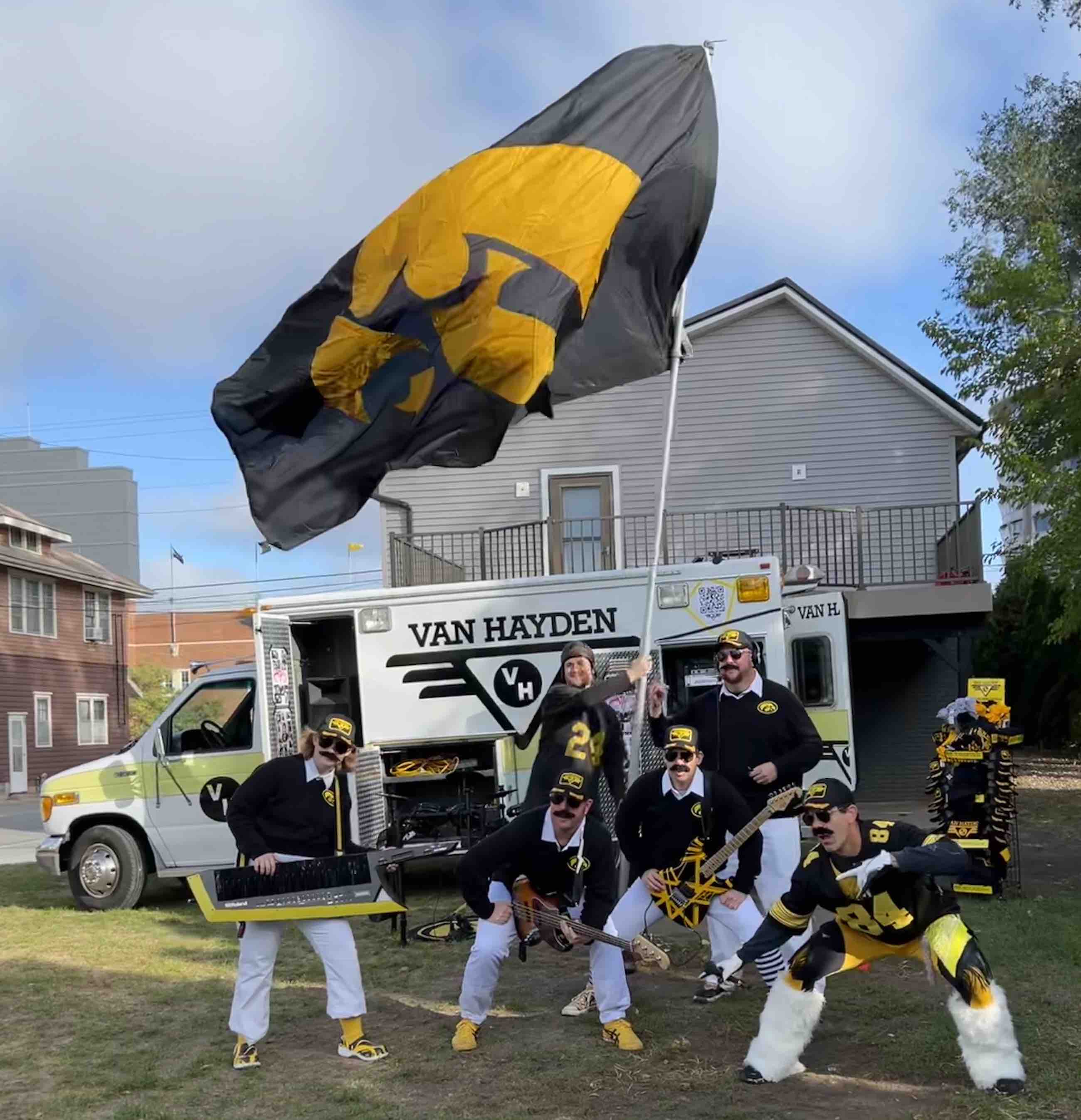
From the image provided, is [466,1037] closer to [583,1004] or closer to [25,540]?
[583,1004]

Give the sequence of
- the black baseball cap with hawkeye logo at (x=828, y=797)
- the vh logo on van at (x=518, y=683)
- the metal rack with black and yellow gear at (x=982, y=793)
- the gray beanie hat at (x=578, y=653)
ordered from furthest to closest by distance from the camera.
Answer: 1. the vh logo on van at (x=518, y=683)
2. the metal rack with black and yellow gear at (x=982, y=793)
3. the gray beanie hat at (x=578, y=653)
4. the black baseball cap with hawkeye logo at (x=828, y=797)

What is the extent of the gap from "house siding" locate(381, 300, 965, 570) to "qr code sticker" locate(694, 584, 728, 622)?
9.12 m

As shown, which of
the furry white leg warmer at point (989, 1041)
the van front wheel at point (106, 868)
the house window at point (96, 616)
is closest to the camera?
the furry white leg warmer at point (989, 1041)

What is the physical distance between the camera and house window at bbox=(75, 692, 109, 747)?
37469mm

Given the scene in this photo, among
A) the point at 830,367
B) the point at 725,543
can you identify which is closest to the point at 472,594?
the point at 725,543

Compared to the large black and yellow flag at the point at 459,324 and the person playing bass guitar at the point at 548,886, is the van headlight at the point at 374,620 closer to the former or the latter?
the large black and yellow flag at the point at 459,324

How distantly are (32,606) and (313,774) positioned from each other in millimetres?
31620

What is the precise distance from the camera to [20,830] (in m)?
21.4

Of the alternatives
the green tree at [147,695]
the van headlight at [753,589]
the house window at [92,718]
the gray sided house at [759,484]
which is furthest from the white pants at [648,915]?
the green tree at [147,695]

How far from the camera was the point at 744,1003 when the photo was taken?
6.67 meters

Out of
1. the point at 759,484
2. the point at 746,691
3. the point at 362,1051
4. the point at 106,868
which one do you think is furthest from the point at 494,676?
the point at 759,484

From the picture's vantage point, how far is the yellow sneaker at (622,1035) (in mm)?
5938

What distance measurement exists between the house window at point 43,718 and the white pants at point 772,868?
31608 millimetres

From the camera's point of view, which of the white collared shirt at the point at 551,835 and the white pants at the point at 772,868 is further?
the white pants at the point at 772,868
